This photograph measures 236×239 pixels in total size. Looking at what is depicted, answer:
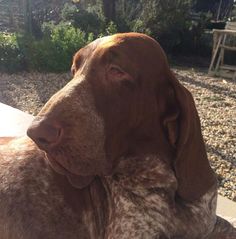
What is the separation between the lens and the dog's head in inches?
76.8

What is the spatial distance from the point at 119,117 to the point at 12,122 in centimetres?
268

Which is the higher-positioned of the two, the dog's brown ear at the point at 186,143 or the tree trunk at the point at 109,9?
the dog's brown ear at the point at 186,143

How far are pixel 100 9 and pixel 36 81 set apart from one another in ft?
17.5

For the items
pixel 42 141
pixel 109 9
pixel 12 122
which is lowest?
pixel 109 9

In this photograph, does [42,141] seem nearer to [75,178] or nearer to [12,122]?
[75,178]

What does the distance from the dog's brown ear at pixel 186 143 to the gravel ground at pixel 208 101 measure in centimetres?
218

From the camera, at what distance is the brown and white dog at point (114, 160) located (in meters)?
2.00

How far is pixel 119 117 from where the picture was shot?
2.07 meters

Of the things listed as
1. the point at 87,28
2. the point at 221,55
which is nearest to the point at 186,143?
the point at 221,55

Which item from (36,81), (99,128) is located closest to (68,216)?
(99,128)

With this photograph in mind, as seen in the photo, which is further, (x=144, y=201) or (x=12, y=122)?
(x=12, y=122)

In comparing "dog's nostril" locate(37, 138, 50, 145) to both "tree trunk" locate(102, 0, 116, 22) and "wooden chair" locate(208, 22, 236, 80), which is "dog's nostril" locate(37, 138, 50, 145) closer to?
"wooden chair" locate(208, 22, 236, 80)

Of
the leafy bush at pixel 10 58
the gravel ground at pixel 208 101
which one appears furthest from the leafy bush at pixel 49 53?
the gravel ground at pixel 208 101

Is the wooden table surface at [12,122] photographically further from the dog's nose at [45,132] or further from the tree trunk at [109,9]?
the tree trunk at [109,9]
